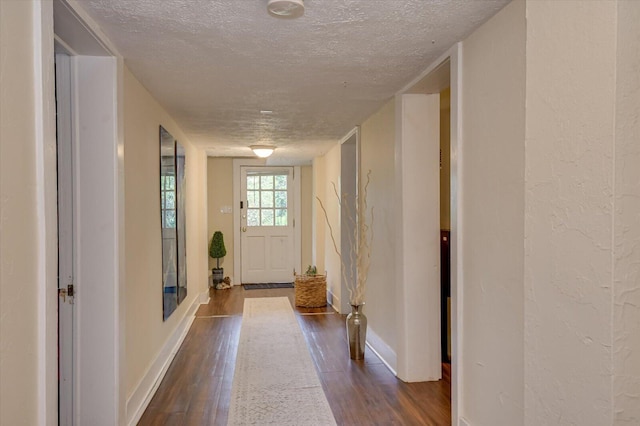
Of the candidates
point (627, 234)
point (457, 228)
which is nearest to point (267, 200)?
point (457, 228)

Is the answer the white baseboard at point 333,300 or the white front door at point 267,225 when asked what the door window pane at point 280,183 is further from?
the white baseboard at point 333,300

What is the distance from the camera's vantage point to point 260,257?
8.34 m

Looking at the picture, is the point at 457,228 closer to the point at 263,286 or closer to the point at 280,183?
the point at 263,286

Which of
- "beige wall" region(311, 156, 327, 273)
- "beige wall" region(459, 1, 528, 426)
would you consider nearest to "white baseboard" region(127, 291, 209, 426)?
"beige wall" region(459, 1, 528, 426)

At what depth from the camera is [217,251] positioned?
305 inches

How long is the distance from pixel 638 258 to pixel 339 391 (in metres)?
2.45

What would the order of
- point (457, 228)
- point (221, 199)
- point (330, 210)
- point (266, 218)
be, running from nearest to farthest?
point (457, 228) < point (330, 210) < point (221, 199) < point (266, 218)

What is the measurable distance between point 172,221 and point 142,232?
1051mm

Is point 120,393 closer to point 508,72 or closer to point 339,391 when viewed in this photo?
point 339,391

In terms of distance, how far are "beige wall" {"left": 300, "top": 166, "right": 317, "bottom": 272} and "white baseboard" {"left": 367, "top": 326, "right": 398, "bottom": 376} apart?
13.0ft

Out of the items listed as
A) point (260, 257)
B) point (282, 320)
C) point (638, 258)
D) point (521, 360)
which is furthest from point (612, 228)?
point (260, 257)

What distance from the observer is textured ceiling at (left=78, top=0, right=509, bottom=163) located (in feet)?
6.65

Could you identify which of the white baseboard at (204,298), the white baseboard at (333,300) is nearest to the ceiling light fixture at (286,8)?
the white baseboard at (333,300)


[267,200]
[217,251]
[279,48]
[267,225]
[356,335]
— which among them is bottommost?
[356,335]
